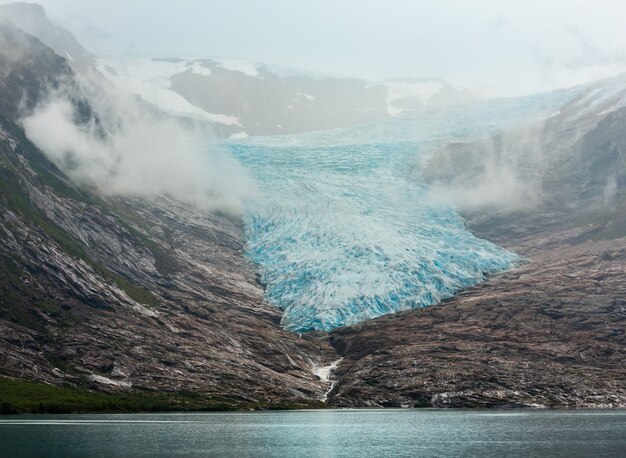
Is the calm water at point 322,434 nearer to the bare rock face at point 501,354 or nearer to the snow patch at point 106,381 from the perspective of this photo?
the bare rock face at point 501,354

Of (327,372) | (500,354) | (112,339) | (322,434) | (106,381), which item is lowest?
(322,434)

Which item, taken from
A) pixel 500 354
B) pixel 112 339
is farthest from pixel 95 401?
pixel 500 354

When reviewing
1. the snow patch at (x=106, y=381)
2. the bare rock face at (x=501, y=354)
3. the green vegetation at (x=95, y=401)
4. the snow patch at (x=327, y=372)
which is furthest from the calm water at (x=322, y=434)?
the snow patch at (x=327, y=372)

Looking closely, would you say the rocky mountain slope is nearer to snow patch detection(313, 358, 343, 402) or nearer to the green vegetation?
snow patch detection(313, 358, 343, 402)

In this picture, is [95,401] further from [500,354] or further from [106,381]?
[500,354]

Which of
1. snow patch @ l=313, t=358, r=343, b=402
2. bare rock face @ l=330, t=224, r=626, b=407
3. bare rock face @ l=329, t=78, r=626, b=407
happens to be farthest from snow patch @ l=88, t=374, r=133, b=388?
snow patch @ l=313, t=358, r=343, b=402
